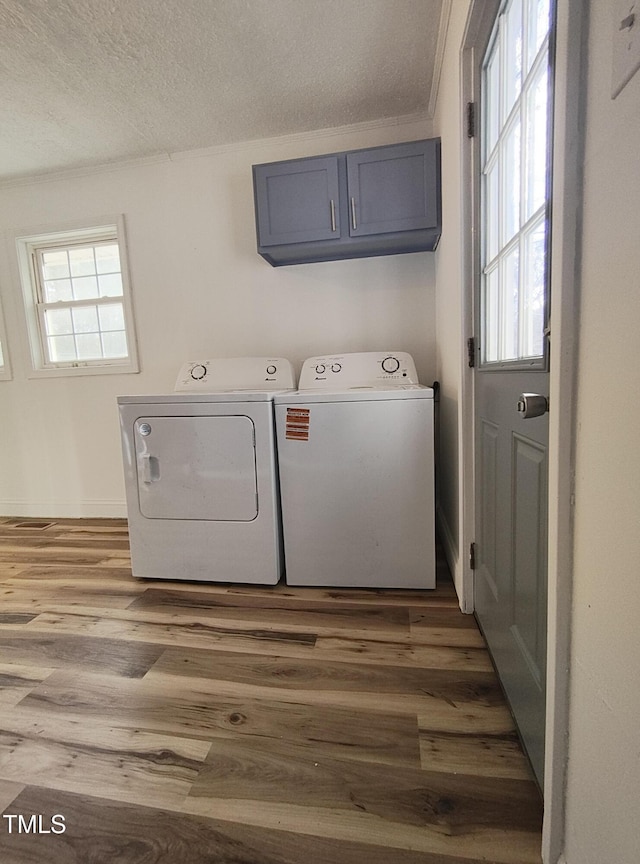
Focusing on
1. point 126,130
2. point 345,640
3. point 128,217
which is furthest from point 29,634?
point 126,130

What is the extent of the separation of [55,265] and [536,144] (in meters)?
3.24

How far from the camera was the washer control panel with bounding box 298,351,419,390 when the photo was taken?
7.04ft

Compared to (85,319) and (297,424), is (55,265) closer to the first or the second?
(85,319)

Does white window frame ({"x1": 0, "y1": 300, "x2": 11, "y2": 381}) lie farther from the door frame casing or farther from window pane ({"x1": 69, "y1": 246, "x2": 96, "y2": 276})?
the door frame casing

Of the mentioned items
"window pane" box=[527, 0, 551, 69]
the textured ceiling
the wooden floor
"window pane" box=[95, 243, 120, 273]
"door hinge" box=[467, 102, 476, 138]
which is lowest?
the wooden floor

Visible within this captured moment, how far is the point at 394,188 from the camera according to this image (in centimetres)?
193

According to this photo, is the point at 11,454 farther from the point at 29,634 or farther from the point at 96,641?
the point at 96,641

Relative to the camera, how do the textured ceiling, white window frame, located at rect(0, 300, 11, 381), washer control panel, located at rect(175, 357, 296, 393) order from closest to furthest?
the textured ceiling, washer control panel, located at rect(175, 357, 296, 393), white window frame, located at rect(0, 300, 11, 381)

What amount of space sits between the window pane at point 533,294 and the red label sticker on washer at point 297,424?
3.02 feet

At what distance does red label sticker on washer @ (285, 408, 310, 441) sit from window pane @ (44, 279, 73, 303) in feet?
7.53

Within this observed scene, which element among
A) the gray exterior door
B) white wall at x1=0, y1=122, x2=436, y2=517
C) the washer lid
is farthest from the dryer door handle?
the gray exterior door

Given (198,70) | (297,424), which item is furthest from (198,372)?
(198,70)

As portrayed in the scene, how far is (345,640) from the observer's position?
4.54 ft

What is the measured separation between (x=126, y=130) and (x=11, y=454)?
2.46 meters
